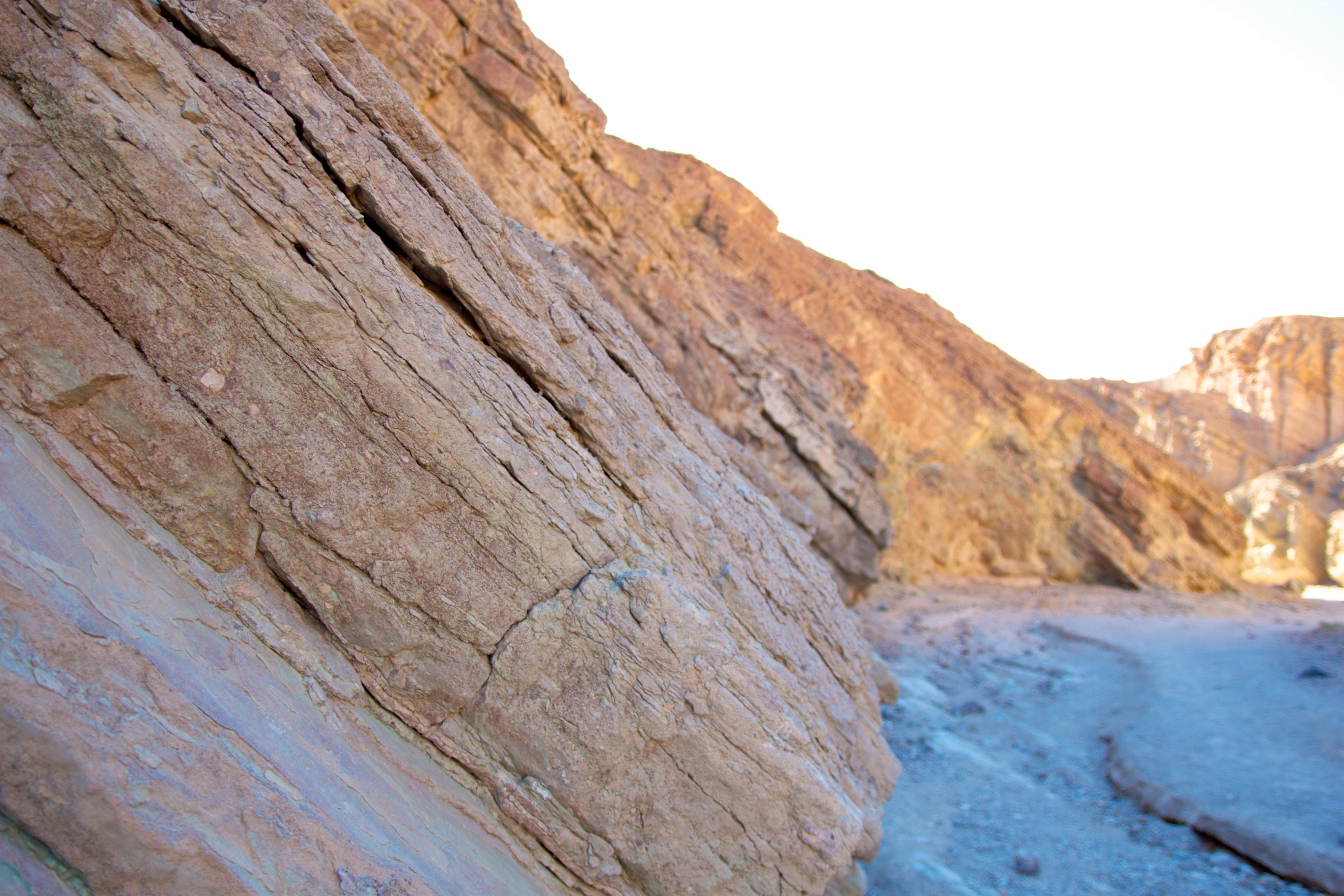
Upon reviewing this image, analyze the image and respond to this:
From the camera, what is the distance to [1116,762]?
732cm

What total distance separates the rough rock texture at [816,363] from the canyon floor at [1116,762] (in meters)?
3.51

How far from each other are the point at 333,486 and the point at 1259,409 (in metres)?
50.9

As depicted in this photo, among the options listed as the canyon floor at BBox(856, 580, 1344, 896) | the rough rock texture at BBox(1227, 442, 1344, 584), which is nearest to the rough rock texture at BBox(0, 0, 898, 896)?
the canyon floor at BBox(856, 580, 1344, 896)

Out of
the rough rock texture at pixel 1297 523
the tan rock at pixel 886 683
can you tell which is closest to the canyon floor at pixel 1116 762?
the tan rock at pixel 886 683

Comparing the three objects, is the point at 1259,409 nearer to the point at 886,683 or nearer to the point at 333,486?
the point at 886,683

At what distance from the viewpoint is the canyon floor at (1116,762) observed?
17.9ft

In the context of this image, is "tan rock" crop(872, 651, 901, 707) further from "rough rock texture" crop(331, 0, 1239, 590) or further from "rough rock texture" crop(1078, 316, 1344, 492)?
"rough rock texture" crop(1078, 316, 1344, 492)

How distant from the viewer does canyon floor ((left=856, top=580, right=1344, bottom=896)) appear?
17.9 feet

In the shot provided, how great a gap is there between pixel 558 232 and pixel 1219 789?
35.4ft

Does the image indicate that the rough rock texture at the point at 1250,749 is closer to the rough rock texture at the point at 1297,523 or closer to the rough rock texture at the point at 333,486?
the rough rock texture at the point at 333,486

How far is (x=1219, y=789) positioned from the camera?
6.26 metres

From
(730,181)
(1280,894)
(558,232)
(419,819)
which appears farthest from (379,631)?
(730,181)

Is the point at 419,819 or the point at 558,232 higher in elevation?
the point at 558,232

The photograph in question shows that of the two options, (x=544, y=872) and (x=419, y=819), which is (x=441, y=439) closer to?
(x=419, y=819)
